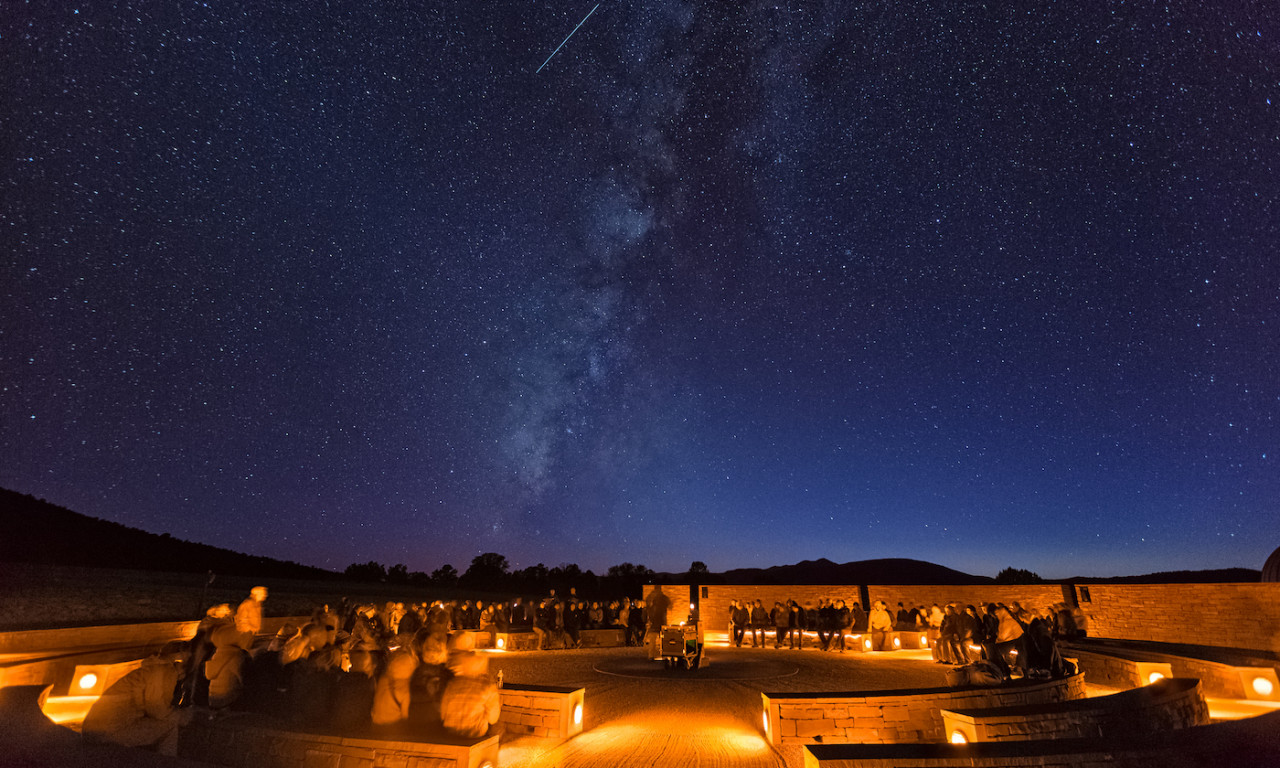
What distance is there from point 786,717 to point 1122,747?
3841 millimetres

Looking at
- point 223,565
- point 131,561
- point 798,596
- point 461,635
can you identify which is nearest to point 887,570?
point 798,596

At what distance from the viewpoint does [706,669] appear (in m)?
15.1

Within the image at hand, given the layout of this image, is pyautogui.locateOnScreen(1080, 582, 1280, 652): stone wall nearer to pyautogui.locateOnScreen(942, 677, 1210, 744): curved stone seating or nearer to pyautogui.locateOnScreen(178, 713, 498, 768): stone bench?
pyautogui.locateOnScreen(942, 677, 1210, 744): curved stone seating

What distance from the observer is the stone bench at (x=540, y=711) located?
804 centimetres

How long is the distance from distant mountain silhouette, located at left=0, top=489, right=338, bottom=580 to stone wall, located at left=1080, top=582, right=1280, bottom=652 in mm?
67200

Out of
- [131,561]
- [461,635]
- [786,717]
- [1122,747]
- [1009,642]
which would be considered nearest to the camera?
[1122,747]

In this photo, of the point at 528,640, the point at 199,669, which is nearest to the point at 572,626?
the point at 528,640

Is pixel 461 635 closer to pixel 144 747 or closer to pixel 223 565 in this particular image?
pixel 144 747

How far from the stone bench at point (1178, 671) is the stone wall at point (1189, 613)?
7.65m

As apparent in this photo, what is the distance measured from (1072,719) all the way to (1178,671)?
723cm

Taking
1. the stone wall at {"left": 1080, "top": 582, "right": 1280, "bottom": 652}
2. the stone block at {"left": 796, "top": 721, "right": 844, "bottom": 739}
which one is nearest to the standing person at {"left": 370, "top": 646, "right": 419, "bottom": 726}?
the stone block at {"left": 796, "top": 721, "right": 844, "bottom": 739}

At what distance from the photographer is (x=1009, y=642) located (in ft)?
33.4

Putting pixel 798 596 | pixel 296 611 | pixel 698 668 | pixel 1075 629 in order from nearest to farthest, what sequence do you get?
pixel 698 668 < pixel 1075 629 < pixel 798 596 < pixel 296 611

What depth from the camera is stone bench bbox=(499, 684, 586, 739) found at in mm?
8039
